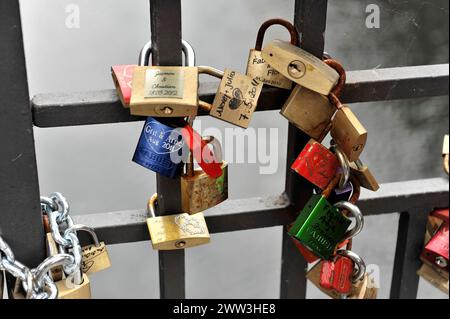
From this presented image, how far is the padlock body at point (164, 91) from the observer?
3.19 feet

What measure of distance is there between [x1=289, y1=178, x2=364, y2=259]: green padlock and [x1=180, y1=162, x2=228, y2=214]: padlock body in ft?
0.43

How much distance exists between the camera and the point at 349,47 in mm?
1801

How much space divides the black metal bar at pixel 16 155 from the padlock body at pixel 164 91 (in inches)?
6.1

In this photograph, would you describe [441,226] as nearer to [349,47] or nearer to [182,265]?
[182,265]

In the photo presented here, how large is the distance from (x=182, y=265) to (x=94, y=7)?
0.57 meters

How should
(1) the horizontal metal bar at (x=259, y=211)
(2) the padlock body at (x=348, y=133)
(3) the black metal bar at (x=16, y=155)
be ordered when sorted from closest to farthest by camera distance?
(3) the black metal bar at (x=16, y=155) → (2) the padlock body at (x=348, y=133) → (1) the horizontal metal bar at (x=259, y=211)

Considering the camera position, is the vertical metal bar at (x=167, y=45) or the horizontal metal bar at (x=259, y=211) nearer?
the vertical metal bar at (x=167, y=45)

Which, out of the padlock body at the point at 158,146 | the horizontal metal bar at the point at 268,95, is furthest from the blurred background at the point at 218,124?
the padlock body at the point at 158,146

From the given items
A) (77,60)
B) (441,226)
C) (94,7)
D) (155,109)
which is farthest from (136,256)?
(155,109)

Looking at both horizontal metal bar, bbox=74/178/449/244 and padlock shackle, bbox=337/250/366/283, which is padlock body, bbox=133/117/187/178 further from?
padlock shackle, bbox=337/250/366/283

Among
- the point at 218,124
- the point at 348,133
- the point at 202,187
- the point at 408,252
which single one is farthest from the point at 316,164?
the point at 218,124

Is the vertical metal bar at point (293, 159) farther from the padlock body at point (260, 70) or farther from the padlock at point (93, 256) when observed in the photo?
the padlock at point (93, 256)
